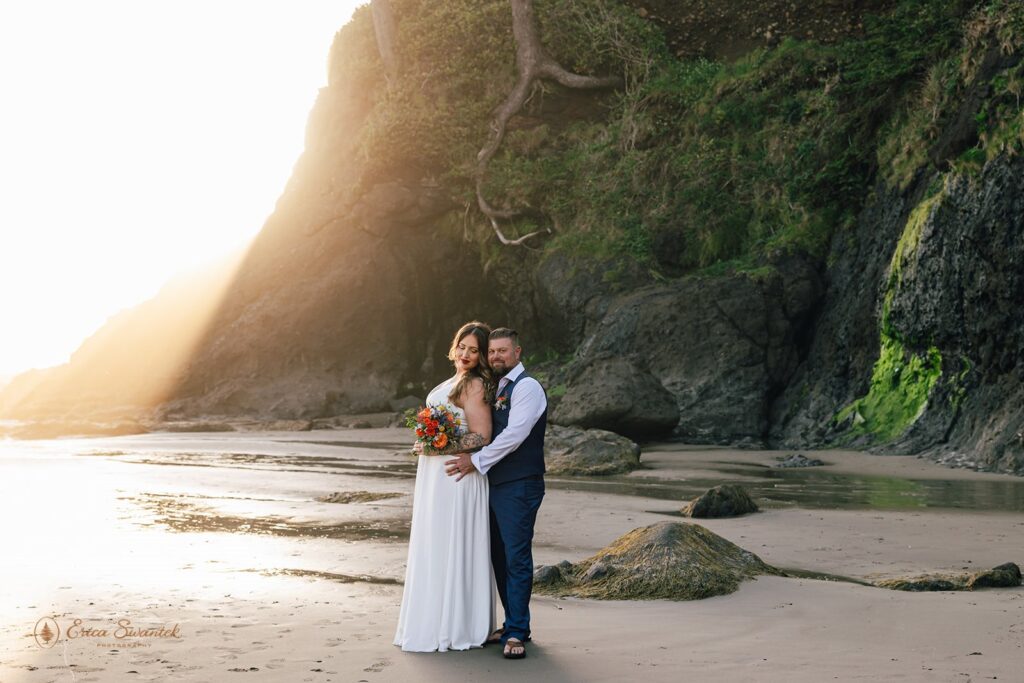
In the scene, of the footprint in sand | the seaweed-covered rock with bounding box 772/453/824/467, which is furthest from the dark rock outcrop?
the footprint in sand

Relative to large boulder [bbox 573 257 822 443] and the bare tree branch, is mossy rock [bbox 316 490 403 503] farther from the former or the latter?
the bare tree branch

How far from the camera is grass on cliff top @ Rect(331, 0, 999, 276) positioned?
2291cm

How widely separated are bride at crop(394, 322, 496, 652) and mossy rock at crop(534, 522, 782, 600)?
1.30m

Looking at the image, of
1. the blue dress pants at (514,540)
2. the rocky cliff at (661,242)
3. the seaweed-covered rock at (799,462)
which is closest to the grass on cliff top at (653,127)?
the rocky cliff at (661,242)

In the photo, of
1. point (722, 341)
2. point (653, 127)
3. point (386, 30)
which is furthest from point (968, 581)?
point (386, 30)

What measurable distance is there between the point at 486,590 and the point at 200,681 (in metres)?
1.66

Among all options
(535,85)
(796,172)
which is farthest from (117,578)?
(535,85)

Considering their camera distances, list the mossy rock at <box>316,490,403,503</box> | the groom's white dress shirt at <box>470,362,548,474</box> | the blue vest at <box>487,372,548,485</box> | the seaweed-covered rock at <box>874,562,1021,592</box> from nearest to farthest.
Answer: the groom's white dress shirt at <box>470,362,548,474</box>, the blue vest at <box>487,372,548,485</box>, the seaweed-covered rock at <box>874,562,1021,592</box>, the mossy rock at <box>316,490,403,503</box>

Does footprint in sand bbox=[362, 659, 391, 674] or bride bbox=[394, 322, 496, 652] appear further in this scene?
bride bbox=[394, 322, 496, 652]

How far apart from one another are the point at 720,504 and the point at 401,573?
387 cm

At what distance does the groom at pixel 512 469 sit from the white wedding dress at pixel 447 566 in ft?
0.32

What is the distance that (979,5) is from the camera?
21.4 metres

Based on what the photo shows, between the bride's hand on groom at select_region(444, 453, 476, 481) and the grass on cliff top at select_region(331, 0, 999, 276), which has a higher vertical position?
the grass on cliff top at select_region(331, 0, 999, 276)

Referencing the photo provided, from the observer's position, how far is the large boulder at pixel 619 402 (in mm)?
18516
